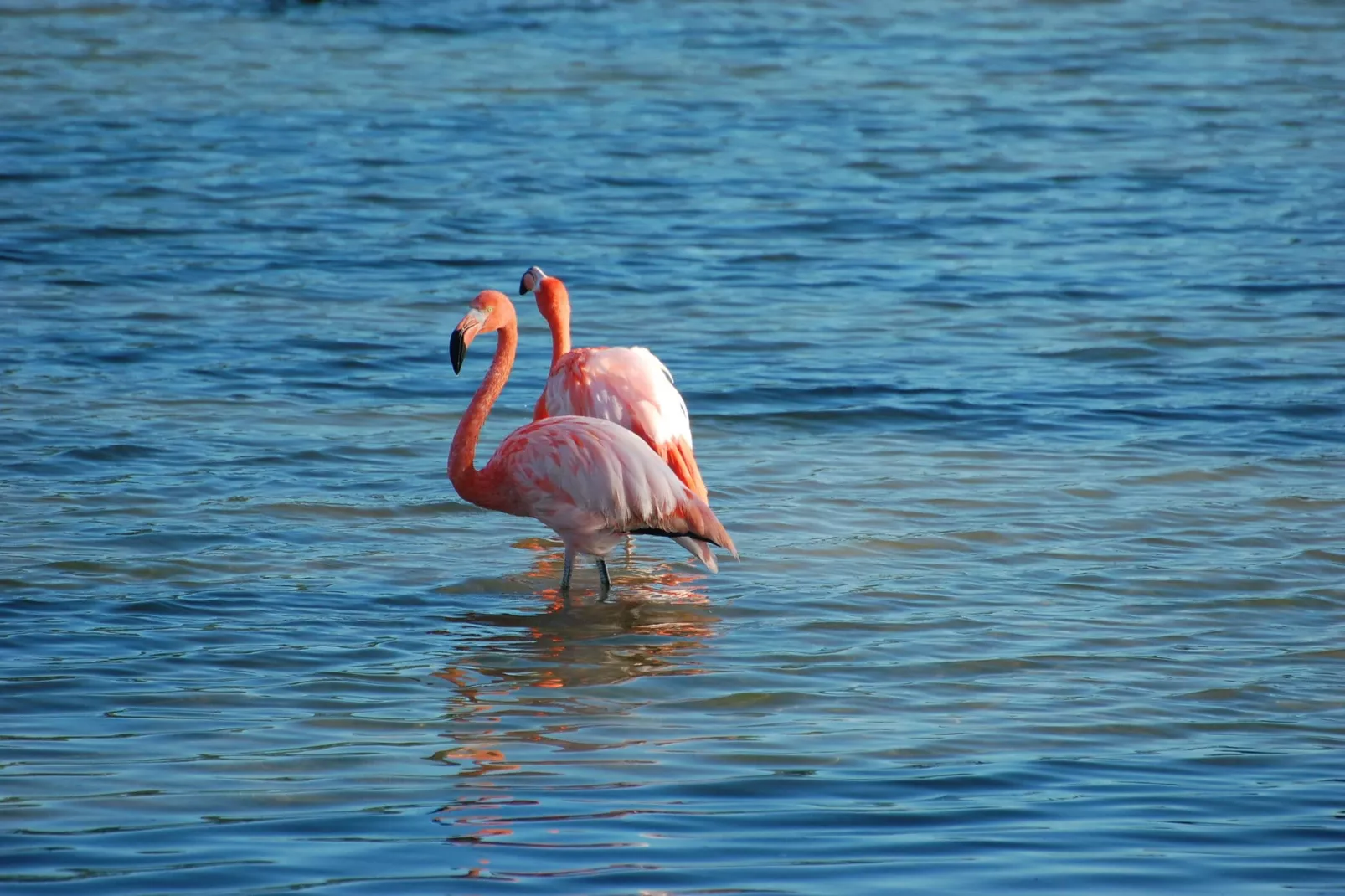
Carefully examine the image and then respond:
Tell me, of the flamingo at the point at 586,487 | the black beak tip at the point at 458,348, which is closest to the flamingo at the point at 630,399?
the flamingo at the point at 586,487

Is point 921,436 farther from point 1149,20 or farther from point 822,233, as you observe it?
point 1149,20

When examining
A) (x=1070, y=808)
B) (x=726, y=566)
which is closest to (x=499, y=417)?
(x=726, y=566)

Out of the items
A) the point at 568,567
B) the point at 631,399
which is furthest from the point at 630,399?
the point at 568,567

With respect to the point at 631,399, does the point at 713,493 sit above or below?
below

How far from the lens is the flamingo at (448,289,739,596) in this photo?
6.56 meters

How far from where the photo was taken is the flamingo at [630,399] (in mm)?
7117

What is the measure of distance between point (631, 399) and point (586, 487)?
2.37 feet

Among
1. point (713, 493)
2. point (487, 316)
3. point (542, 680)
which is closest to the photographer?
point (542, 680)

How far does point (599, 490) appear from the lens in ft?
21.5

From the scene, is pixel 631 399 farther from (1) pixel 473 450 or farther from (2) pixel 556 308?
(2) pixel 556 308

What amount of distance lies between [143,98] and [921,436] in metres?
Result: 11.3

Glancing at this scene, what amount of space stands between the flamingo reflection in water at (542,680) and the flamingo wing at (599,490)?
0.91ft

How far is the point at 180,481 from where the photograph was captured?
8.05 metres

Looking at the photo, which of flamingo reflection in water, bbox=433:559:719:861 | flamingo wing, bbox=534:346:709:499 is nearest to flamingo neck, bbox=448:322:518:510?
flamingo wing, bbox=534:346:709:499
